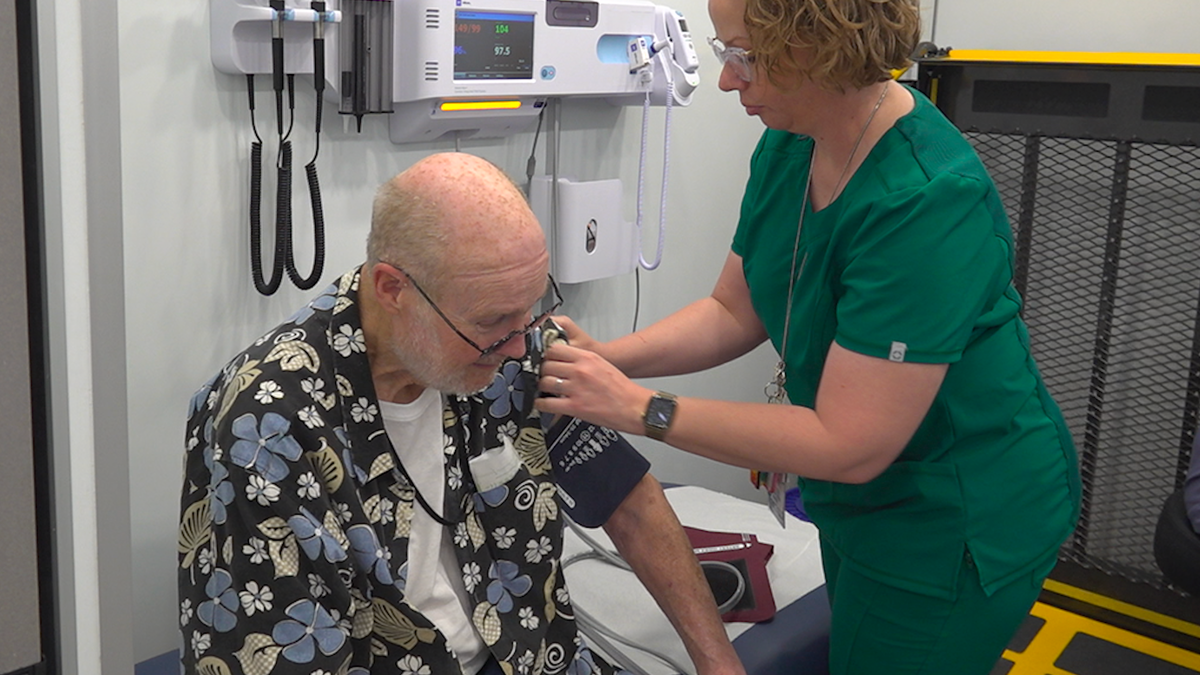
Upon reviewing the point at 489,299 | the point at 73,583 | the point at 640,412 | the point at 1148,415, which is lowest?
the point at 1148,415

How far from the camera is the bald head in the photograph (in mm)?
1279

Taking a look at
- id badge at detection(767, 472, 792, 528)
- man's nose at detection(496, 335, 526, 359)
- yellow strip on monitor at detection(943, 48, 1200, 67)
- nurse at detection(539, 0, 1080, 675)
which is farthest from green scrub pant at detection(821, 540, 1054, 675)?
yellow strip on monitor at detection(943, 48, 1200, 67)

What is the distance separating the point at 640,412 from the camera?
1344mm

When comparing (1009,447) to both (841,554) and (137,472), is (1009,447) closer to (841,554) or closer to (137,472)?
(841,554)

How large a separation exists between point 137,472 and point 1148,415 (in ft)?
6.72

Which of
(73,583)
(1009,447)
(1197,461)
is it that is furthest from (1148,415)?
(73,583)

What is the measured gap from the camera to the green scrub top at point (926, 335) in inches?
51.3

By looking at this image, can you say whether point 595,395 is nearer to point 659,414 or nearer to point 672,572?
point 659,414

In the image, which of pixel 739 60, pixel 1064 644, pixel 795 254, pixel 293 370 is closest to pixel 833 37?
pixel 739 60

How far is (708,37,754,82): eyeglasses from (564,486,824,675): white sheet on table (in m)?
0.87

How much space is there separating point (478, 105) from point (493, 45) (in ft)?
0.36

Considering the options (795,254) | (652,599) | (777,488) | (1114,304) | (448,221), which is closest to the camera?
(448,221)

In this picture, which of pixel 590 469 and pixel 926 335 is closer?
pixel 926 335

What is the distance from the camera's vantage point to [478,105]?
2031 millimetres
